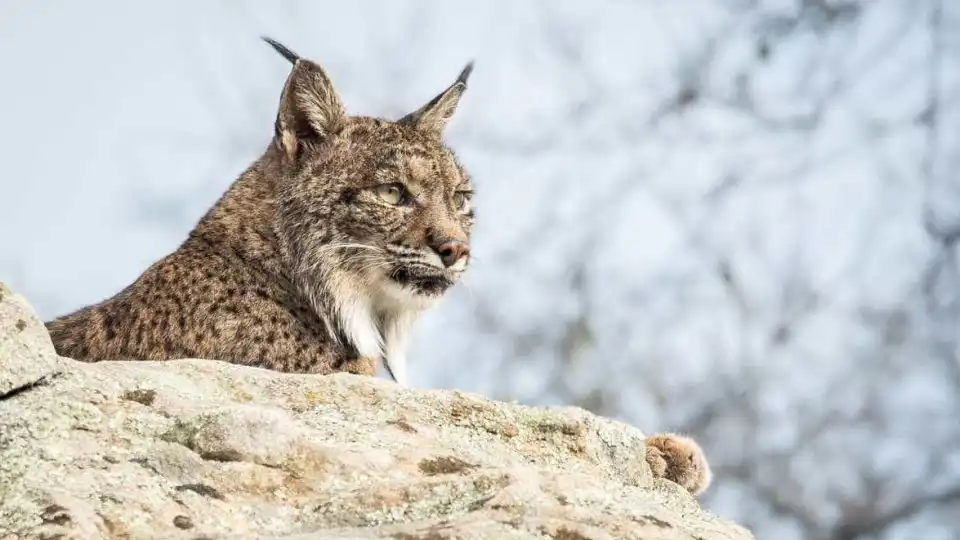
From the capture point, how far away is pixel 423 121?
6699 mm

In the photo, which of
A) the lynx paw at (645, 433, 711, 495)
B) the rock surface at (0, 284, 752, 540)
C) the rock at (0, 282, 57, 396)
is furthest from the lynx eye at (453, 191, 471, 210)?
the rock at (0, 282, 57, 396)

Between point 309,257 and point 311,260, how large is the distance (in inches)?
0.7

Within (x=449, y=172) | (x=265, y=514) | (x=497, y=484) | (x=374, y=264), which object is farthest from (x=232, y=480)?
(x=449, y=172)

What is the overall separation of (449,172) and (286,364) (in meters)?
1.39

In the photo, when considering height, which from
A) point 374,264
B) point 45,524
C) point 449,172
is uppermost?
point 449,172

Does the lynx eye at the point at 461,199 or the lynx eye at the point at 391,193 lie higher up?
the lynx eye at the point at 461,199

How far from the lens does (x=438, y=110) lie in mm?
6723

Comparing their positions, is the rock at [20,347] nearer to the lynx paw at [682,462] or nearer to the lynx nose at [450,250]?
the lynx nose at [450,250]

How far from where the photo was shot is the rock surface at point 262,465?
10.4 ft

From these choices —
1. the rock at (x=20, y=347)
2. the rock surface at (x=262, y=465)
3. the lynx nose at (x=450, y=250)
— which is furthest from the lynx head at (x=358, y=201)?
the rock at (x=20, y=347)

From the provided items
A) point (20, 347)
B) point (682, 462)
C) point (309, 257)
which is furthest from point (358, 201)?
point (20, 347)

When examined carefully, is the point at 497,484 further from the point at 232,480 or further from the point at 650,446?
the point at 650,446

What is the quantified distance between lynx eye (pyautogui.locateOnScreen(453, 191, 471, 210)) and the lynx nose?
48cm

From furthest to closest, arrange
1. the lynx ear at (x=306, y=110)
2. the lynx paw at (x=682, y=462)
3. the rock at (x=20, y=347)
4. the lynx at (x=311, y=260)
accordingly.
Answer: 1. the lynx ear at (x=306, y=110)
2. the lynx at (x=311, y=260)
3. the lynx paw at (x=682, y=462)
4. the rock at (x=20, y=347)
